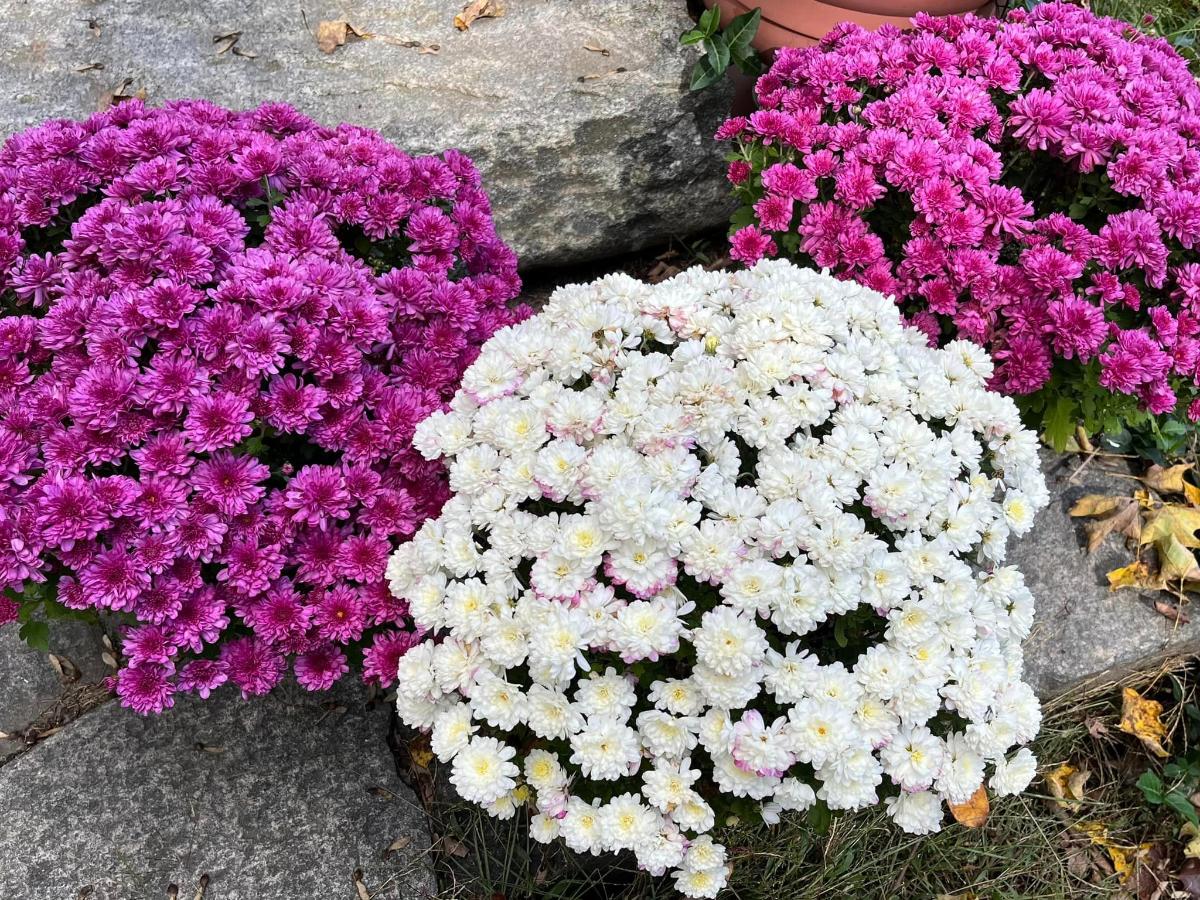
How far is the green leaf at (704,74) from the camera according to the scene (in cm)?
323

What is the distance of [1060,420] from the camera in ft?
8.78

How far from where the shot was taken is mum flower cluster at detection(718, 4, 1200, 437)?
241 cm

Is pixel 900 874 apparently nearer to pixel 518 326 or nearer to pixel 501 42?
pixel 518 326

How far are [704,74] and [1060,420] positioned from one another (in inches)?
65.8

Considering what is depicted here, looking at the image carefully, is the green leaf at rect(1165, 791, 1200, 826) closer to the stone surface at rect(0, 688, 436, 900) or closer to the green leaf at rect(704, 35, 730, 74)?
the stone surface at rect(0, 688, 436, 900)

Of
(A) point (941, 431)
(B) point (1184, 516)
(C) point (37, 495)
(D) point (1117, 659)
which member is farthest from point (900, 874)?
(C) point (37, 495)

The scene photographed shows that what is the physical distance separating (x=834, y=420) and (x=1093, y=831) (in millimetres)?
1832

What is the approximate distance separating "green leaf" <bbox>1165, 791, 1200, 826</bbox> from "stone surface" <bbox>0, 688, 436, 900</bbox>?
225cm

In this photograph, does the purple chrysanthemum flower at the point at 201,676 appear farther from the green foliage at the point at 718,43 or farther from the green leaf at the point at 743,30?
the green leaf at the point at 743,30

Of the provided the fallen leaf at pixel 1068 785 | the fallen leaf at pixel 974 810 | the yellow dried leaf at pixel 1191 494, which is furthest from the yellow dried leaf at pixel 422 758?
the yellow dried leaf at pixel 1191 494

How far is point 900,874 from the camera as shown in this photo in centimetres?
260

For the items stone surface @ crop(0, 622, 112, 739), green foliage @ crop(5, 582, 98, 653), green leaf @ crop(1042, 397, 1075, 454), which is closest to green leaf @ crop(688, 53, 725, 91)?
green leaf @ crop(1042, 397, 1075, 454)

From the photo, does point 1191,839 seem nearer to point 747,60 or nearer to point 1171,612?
point 1171,612

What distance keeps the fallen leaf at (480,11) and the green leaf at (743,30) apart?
2.86 ft
